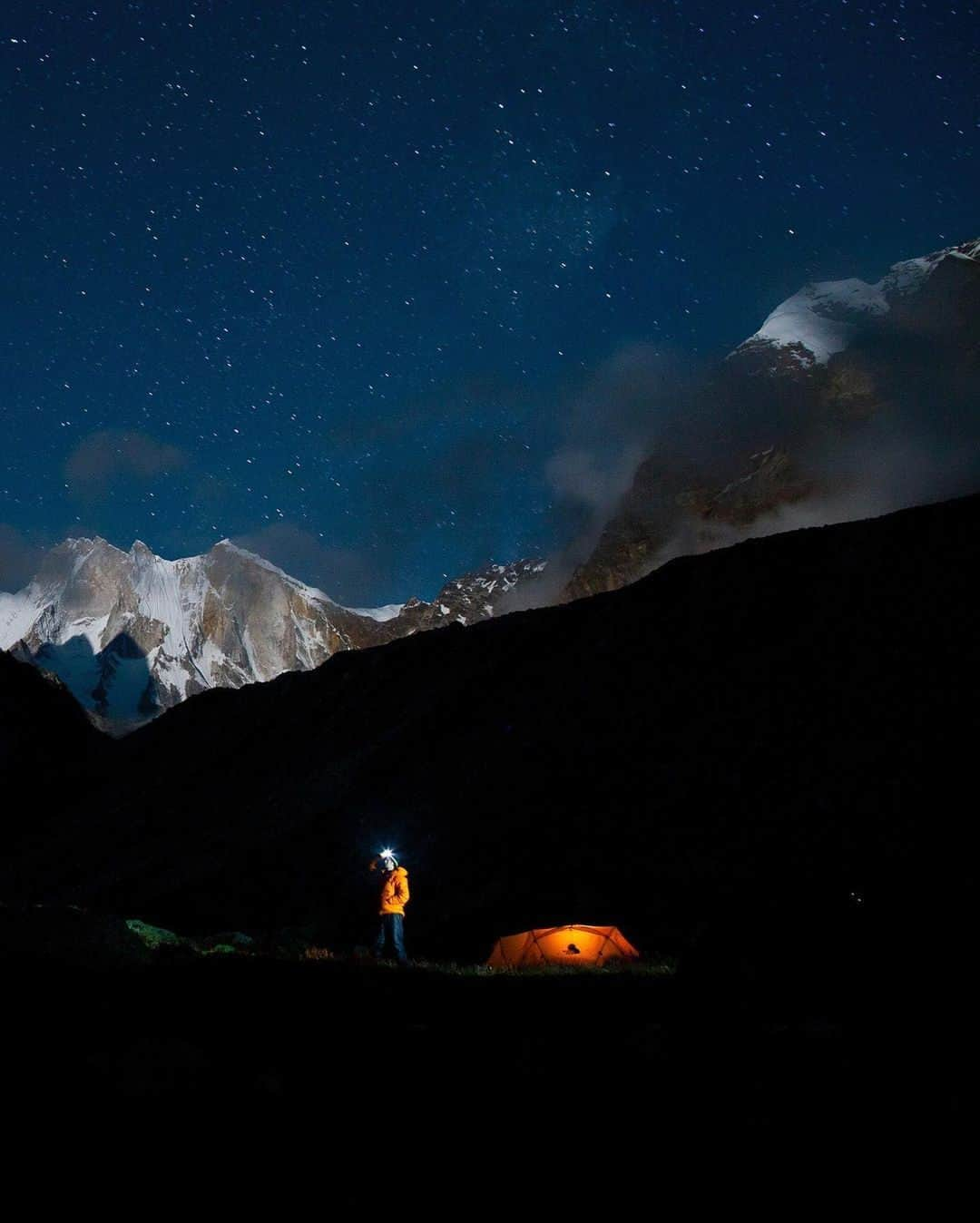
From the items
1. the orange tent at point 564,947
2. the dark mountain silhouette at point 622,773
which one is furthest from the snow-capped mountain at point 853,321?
the orange tent at point 564,947

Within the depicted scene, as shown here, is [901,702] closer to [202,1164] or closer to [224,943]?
[224,943]

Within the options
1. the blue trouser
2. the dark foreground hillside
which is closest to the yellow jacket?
the blue trouser

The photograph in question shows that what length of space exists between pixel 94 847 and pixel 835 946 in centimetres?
4691

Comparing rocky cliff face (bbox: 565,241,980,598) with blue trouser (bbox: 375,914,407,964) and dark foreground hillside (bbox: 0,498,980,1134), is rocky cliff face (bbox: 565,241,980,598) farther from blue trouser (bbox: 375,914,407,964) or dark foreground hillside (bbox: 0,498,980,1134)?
blue trouser (bbox: 375,914,407,964)

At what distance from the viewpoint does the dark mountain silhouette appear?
22.3 m

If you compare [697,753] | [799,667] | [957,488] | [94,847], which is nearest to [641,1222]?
[697,753]

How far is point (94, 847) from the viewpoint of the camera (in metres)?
45.4

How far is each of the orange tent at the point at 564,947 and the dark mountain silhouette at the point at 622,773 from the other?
90.1 inches

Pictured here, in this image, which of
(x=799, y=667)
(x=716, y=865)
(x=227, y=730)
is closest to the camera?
(x=716, y=865)

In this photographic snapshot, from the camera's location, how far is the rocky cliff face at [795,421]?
470ft

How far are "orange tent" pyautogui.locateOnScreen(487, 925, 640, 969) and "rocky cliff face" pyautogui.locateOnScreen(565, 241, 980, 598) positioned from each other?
4993 inches

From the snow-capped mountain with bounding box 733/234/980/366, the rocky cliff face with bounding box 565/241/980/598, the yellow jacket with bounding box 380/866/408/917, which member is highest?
the snow-capped mountain with bounding box 733/234/980/366

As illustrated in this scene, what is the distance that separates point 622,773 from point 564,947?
14.5 meters

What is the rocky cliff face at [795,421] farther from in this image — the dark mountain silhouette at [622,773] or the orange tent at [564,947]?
the orange tent at [564,947]
